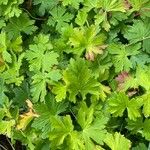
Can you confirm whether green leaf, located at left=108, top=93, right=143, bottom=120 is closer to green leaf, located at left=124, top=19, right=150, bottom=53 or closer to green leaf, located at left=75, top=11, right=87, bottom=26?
green leaf, located at left=124, top=19, right=150, bottom=53

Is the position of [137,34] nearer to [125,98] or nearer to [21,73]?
[125,98]

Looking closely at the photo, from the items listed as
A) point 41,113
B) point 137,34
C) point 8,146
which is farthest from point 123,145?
point 8,146

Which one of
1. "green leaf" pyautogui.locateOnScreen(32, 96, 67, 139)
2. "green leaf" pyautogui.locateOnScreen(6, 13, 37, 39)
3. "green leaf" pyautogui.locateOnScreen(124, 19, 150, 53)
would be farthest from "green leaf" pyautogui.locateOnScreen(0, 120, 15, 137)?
"green leaf" pyautogui.locateOnScreen(124, 19, 150, 53)

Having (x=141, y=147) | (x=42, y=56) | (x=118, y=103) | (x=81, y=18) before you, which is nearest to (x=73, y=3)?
(x=81, y=18)

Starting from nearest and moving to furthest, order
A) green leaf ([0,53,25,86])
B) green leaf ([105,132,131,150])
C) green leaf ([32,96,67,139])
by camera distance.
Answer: green leaf ([105,132,131,150]), green leaf ([32,96,67,139]), green leaf ([0,53,25,86])

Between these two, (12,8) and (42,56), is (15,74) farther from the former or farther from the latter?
(12,8)
